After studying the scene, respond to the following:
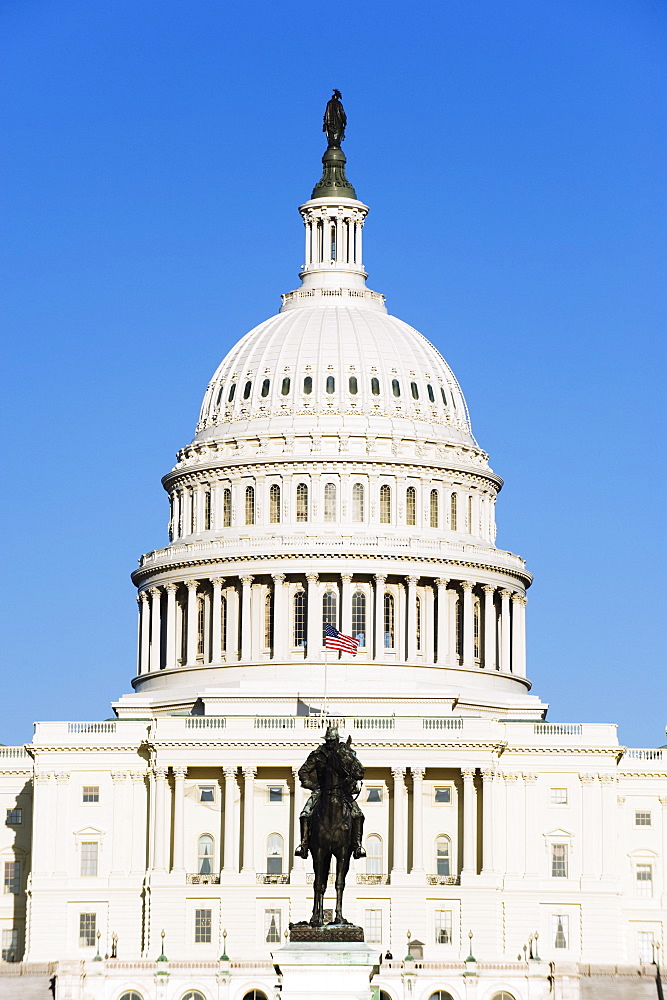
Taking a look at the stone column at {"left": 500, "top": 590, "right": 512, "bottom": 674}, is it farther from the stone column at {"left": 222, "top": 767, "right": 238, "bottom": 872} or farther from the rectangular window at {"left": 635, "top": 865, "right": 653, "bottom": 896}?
the stone column at {"left": 222, "top": 767, "right": 238, "bottom": 872}

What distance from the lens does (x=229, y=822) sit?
14725 cm

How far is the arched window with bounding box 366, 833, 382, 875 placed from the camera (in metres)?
148

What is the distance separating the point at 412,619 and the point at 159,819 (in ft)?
81.1

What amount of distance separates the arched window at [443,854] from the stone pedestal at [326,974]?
214ft

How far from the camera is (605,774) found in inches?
5965

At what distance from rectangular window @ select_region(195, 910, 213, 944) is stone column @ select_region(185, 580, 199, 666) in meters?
26.6

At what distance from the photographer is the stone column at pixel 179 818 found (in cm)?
14700

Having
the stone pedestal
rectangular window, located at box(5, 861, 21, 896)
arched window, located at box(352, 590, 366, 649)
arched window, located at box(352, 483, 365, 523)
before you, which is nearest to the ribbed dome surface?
arched window, located at box(352, 483, 365, 523)

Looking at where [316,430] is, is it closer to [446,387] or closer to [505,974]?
[446,387]

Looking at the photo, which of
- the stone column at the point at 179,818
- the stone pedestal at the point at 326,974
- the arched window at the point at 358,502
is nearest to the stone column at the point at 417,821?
the stone column at the point at 179,818

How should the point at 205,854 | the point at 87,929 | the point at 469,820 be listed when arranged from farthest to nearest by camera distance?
the point at 87,929
the point at 205,854
the point at 469,820

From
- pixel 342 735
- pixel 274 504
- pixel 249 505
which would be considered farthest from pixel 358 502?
pixel 342 735

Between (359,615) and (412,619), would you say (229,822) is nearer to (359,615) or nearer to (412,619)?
(359,615)

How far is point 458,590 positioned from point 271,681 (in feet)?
49.1
